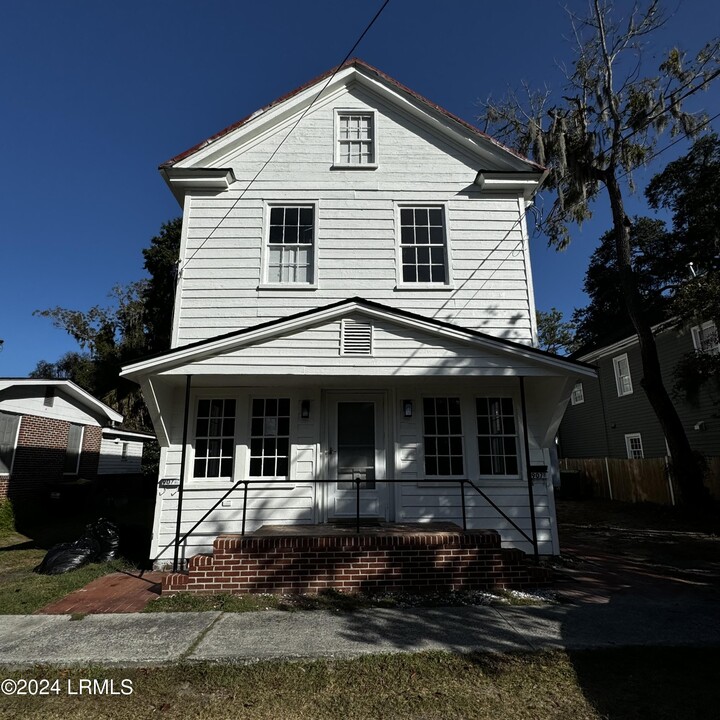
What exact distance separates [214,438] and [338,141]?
6206 mm

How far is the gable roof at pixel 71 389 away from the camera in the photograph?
1386 cm

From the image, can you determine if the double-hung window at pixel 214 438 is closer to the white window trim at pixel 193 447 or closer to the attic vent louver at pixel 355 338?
the white window trim at pixel 193 447

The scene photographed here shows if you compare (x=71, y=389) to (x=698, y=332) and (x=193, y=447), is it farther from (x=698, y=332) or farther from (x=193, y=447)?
(x=698, y=332)

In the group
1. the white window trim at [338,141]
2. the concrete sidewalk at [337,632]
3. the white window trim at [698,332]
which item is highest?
the white window trim at [338,141]

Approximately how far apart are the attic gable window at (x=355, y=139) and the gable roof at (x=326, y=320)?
3.68m

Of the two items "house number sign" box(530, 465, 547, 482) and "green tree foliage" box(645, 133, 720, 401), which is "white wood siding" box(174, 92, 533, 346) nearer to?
"house number sign" box(530, 465, 547, 482)

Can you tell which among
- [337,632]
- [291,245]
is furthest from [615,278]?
[337,632]

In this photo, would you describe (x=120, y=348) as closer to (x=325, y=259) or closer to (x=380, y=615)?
(x=325, y=259)

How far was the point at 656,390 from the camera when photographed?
1466 cm

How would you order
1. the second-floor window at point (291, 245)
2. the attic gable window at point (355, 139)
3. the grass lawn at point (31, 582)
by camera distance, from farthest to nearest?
the attic gable window at point (355, 139) → the second-floor window at point (291, 245) → the grass lawn at point (31, 582)

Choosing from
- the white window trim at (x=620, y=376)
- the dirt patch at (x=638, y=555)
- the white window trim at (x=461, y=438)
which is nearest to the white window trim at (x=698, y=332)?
the white window trim at (x=620, y=376)

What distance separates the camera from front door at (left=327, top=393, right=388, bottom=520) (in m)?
7.86

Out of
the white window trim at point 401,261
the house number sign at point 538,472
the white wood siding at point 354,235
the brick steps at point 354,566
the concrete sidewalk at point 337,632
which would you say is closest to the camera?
the concrete sidewalk at point 337,632

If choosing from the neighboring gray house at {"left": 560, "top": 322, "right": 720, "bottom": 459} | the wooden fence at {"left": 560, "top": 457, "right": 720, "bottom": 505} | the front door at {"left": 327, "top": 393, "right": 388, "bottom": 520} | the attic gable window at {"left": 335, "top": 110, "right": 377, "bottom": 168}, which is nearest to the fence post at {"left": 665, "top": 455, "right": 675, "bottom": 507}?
the wooden fence at {"left": 560, "top": 457, "right": 720, "bottom": 505}
